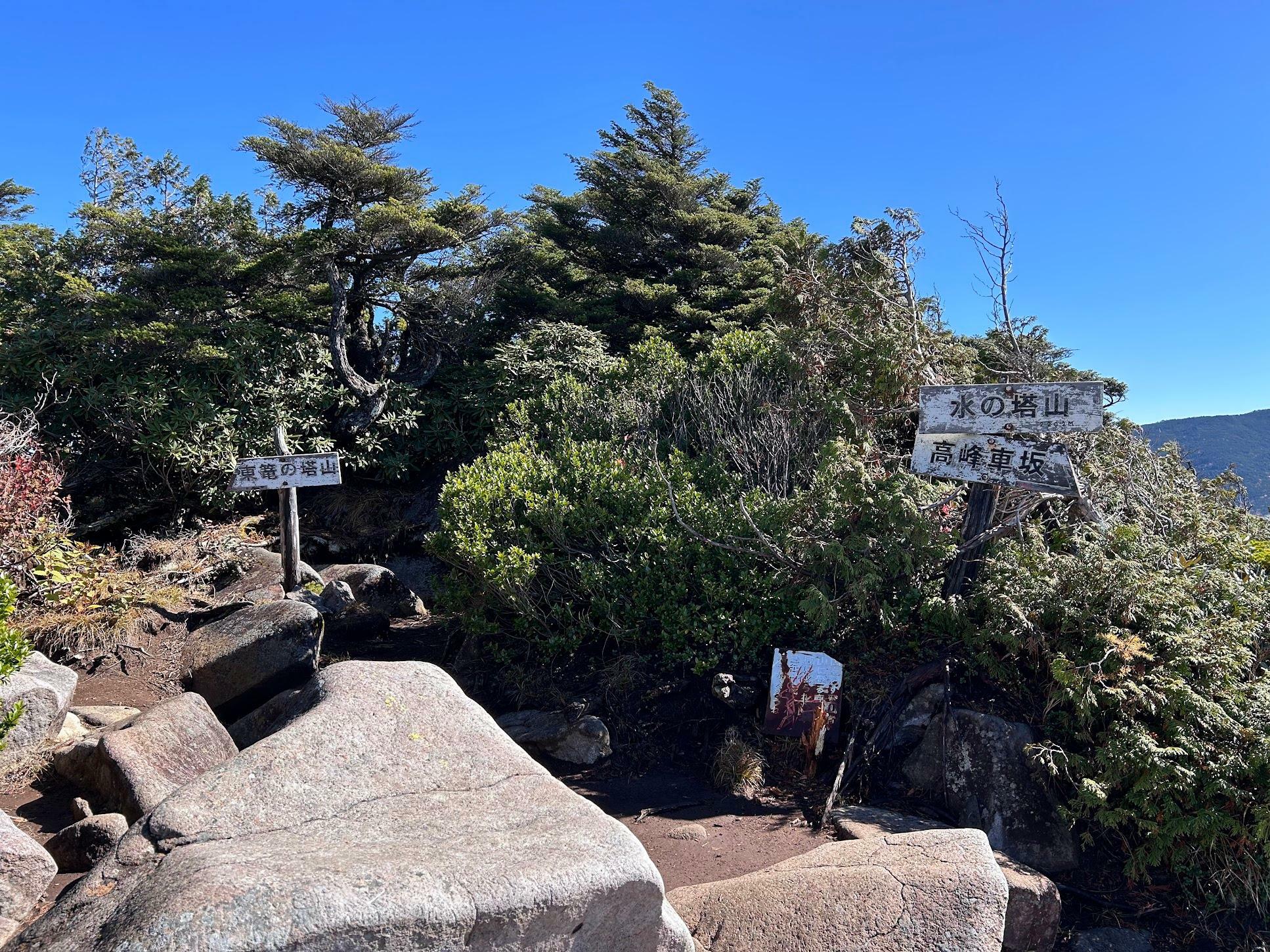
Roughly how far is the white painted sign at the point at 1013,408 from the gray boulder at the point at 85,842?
5403 mm

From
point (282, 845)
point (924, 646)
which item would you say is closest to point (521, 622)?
point (924, 646)

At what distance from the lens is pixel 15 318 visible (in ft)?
35.1

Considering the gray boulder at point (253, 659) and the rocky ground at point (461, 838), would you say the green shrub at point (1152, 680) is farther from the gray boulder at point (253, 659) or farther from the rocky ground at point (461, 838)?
the gray boulder at point (253, 659)

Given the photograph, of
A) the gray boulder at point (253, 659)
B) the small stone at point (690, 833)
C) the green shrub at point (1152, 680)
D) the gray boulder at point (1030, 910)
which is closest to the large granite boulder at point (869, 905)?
the gray boulder at point (1030, 910)

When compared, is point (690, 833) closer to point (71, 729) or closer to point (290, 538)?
point (71, 729)

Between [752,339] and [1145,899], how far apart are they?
6.18m

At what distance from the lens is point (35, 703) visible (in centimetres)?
507

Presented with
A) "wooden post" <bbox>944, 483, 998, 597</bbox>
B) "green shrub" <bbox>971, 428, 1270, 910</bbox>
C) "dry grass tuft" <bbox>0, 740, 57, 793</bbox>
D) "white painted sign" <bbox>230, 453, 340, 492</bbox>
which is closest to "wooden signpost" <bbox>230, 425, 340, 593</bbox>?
"white painted sign" <bbox>230, 453, 340, 492</bbox>

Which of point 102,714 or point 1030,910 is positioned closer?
point 1030,910

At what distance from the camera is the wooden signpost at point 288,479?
740cm

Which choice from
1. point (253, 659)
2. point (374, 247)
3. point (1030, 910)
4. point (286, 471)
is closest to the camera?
point (1030, 910)

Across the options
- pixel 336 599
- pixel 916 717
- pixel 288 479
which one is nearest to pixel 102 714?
pixel 336 599

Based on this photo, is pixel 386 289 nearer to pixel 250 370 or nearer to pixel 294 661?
pixel 250 370

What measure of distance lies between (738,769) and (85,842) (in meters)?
3.54
